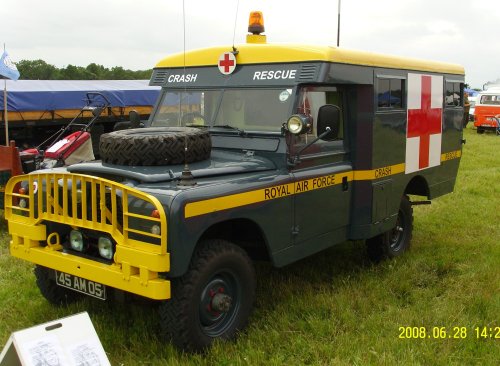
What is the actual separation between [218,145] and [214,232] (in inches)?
43.0

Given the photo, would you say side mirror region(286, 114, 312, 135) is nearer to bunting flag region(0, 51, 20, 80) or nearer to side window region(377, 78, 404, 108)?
side window region(377, 78, 404, 108)

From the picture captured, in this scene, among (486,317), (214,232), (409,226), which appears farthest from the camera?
(409,226)

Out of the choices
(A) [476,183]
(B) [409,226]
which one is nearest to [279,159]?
(B) [409,226]

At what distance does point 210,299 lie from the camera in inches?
157

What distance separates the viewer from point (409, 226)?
676 centimetres

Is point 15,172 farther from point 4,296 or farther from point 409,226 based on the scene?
point 409,226

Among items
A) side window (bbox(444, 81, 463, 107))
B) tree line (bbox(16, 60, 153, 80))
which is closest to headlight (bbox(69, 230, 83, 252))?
side window (bbox(444, 81, 463, 107))

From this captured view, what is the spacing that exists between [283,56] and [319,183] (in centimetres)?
117

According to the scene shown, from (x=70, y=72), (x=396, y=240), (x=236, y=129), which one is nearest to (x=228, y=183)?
(x=236, y=129)

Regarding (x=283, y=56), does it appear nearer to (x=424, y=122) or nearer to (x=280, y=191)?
(x=280, y=191)

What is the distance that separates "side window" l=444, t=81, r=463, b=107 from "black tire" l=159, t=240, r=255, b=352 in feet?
13.6

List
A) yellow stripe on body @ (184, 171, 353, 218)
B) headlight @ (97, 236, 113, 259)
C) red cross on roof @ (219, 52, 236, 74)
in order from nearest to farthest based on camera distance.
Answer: yellow stripe on body @ (184, 171, 353, 218) → headlight @ (97, 236, 113, 259) → red cross on roof @ (219, 52, 236, 74)

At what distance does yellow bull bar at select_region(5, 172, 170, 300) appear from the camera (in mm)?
3549

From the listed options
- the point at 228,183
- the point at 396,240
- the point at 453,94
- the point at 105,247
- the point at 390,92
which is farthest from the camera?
the point at 453,94
